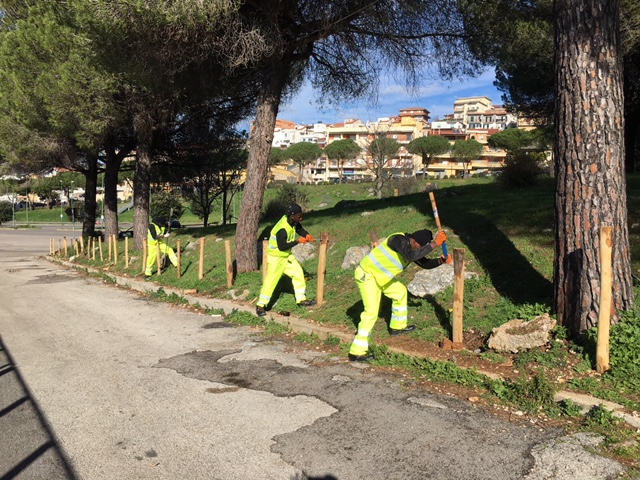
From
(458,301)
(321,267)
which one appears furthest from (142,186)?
(458,301)

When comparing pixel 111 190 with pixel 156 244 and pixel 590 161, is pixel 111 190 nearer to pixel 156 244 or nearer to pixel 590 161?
pixel 156 244

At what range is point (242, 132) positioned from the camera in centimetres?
2223

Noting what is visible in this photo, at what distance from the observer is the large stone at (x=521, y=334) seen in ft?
16.6

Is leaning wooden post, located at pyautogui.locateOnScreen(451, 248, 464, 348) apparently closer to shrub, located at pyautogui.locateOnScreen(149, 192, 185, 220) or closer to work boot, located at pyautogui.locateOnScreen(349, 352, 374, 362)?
work boot, located at pyautogui.locateOnScreen(349, 352, 374, 362)

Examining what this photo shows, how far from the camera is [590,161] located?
5031 mm

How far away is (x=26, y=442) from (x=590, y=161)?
5.38 m

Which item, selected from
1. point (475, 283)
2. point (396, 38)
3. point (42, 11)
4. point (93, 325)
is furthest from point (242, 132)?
point (475, 283)

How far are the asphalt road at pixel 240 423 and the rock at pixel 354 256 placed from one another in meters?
2.54

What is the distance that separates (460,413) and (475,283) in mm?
2850

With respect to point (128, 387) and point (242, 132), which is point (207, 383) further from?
point (242, 132)

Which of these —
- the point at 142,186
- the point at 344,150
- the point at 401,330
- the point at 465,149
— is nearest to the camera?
the point at 401,330

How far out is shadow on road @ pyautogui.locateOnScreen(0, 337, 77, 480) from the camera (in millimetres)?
3354

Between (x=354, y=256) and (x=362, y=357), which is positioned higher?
(x=354, y=256)

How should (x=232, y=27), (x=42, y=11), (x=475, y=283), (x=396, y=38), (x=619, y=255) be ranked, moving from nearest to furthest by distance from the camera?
1. (x=619, y=255)
2. (x=475, y=283)
3. (x=232, y=27)
4. (x=396, y=38)
5. (x=42, y=11)
